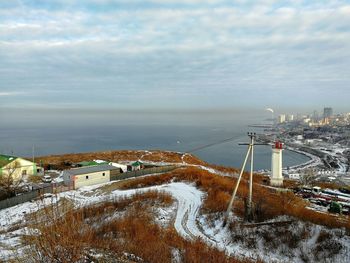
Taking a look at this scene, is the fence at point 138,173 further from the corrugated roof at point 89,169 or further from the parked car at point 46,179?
the parked car at point 46,179

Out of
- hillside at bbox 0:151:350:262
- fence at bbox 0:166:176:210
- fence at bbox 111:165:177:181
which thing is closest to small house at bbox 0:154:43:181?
fence at bbox 0:166:176:210

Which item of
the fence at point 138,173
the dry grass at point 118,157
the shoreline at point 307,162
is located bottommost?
the shoreline at point 307,162

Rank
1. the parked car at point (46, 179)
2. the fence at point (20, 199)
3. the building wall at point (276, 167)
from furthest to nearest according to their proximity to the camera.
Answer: the building wall at point (276, 167) < the parked car at point (46, 179) < the fence at point (20, 199)

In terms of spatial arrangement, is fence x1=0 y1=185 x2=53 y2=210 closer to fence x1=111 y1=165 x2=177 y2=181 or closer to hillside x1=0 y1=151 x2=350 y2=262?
hillside x1=0 y1=151 x2=350 y2=262

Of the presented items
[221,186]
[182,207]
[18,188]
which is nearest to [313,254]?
[182,207]

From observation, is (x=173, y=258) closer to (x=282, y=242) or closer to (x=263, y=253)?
(x=263, y=253)

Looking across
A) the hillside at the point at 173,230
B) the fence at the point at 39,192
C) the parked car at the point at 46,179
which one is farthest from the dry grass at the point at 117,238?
the parked car at the point at 46,179

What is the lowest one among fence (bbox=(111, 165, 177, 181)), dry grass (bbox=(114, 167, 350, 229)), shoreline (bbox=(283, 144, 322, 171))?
shoreline (bbox=(283, 144, 322, 171))
